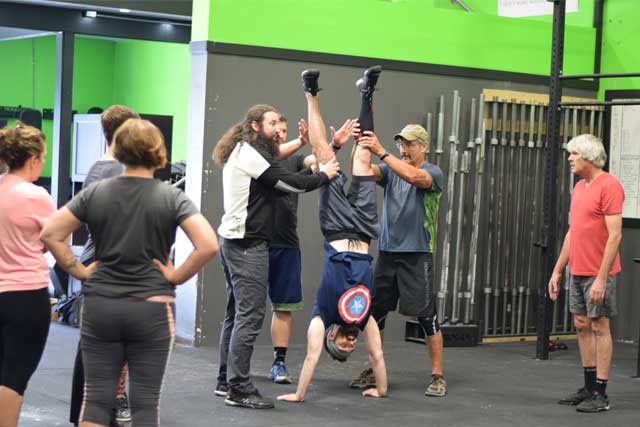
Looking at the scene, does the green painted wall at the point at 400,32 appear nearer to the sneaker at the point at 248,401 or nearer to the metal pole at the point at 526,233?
the metal pole at the point at 526,233

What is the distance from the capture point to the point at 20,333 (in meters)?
3.55

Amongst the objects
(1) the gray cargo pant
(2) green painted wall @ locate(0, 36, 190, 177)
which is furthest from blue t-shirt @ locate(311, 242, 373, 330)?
(2) green painted wall @ locate(0, 36, 190, 177)

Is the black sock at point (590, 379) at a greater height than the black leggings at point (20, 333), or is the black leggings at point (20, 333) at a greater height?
the black leggings at point (20, 333)

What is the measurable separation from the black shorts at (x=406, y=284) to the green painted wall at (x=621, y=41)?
329 cm

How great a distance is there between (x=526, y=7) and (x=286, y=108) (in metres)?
2.38

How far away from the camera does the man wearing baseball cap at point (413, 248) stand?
5.55 meters

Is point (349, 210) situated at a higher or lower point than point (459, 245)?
higher

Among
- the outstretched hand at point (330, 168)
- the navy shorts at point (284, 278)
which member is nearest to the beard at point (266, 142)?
the outstretched hand at point (330, 168)

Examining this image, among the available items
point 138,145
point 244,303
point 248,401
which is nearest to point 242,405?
point 248,401

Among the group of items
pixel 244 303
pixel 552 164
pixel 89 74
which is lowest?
pixel 244 303

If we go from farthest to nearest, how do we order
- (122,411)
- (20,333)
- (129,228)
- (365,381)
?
(365,381) < (122,411) < (20,333) < (129,228)

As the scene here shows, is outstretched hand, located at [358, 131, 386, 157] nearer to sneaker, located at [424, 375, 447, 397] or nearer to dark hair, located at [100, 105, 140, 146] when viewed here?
sneaker, located at [424, 375, 447, 397]

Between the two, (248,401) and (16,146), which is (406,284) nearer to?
(248,401)

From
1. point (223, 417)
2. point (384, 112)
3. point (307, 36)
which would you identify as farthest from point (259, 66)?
point (223, 417)
